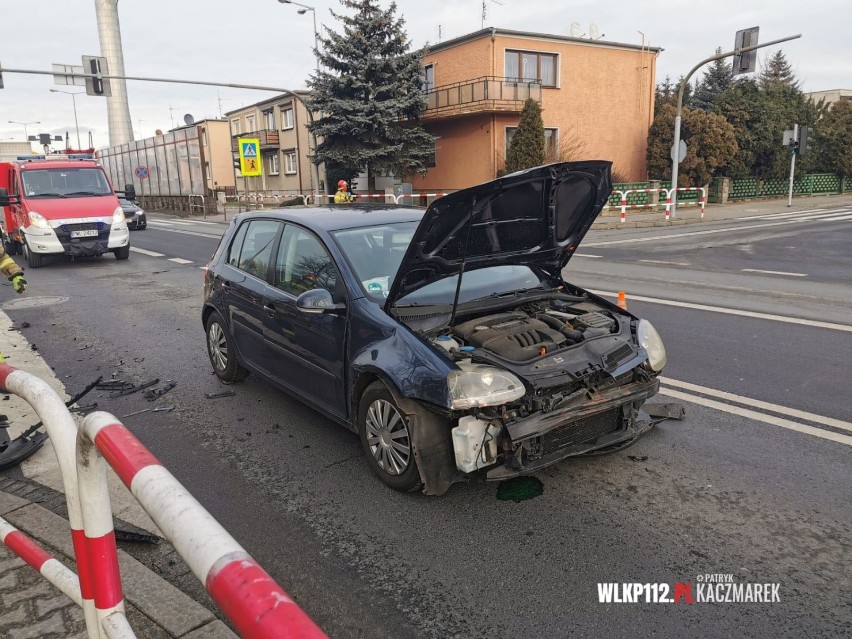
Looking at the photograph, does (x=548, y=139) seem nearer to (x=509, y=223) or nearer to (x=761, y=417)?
(x=761, y=417)

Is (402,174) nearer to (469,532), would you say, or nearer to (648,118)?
(648,118)

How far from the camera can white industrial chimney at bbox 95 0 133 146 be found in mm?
62750

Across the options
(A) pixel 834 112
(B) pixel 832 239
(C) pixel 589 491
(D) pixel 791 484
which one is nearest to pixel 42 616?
(C) pixel 589 491

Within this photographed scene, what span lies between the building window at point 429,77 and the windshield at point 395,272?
96.7 ft

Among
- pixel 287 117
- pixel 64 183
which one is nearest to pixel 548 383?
pixel 64 183

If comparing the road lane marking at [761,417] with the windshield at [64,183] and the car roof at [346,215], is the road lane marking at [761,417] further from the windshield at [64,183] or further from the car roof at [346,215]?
the windshield at [64,183]

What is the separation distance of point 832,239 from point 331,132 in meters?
20.5

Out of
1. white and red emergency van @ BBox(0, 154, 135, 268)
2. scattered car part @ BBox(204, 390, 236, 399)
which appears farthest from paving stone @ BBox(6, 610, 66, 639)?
white and red emergency van @ BBox(0, 154, 135, 268)

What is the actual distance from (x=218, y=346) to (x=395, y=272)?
238 centimetres

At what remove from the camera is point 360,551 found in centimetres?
324

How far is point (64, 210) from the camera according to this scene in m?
14.5

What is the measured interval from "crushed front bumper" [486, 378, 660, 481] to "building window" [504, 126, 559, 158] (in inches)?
1023

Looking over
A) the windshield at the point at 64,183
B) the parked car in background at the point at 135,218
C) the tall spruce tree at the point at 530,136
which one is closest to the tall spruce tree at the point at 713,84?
the tall spruce tree at the point at 530,136

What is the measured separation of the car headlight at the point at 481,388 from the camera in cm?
331
